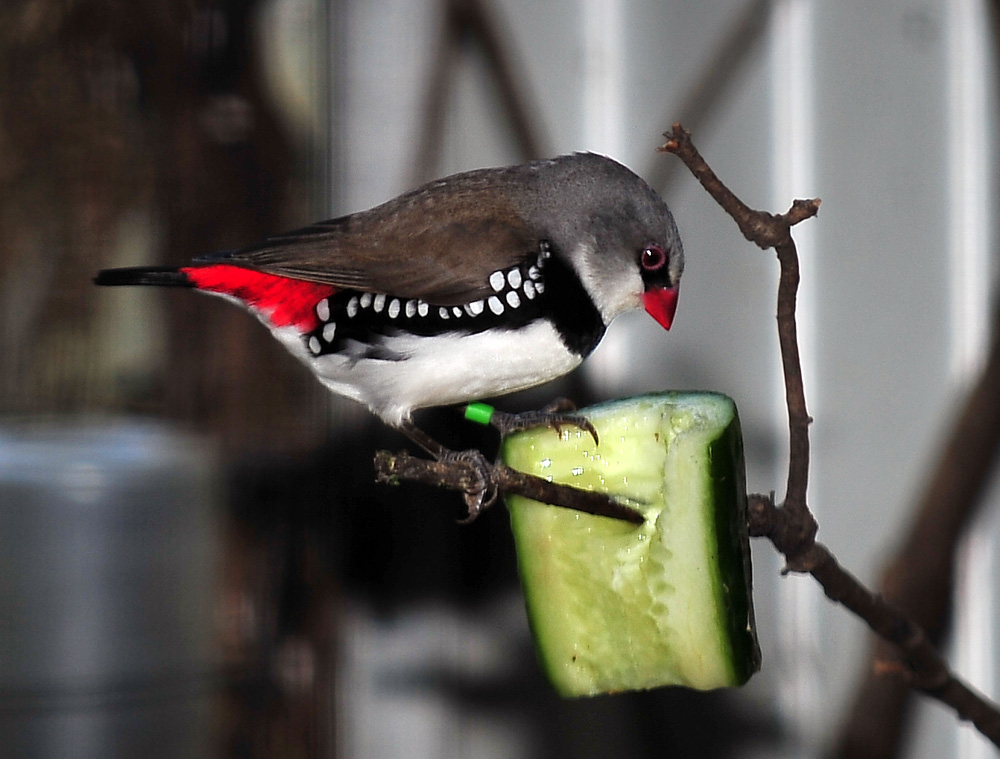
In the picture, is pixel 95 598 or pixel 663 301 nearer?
pixel 663 301

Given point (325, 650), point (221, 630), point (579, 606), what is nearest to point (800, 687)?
point (325, 650)

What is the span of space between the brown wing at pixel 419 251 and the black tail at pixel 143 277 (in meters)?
0.05

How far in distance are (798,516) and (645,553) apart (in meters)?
0.15

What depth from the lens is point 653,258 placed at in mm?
1036

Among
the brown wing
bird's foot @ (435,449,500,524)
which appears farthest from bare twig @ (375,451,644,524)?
the brown wing

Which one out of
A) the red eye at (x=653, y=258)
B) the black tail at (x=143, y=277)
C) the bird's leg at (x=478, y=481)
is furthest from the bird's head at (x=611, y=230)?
the black tail at (x=143, y=277)

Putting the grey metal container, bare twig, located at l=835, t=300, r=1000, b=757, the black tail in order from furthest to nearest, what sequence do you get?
bare twig, located at l=835, t=300, r=1000, b=757
the grey metal container
the black tail

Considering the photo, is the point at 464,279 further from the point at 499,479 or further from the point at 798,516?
the point at 798,516

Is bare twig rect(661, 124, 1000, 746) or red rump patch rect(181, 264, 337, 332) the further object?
red rump patch rect(181, 264, 337, 332)

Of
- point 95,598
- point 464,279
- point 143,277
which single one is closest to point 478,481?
point 464,279

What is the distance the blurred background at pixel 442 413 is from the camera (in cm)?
186

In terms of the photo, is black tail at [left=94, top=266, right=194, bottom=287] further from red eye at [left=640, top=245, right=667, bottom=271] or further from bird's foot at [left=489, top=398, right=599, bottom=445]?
red eye at [left=640, top=245, right=667, bottom=271]

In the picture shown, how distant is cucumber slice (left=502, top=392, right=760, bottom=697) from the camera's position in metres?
0.84

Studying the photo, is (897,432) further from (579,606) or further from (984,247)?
(579,606)
